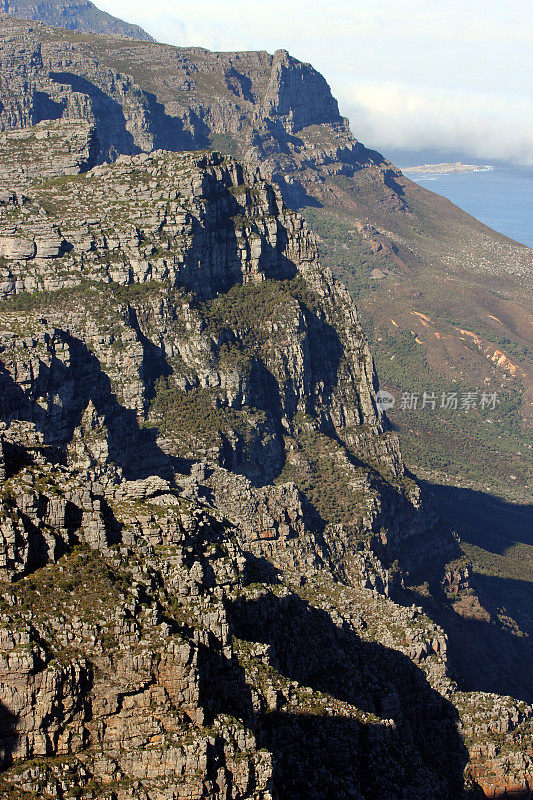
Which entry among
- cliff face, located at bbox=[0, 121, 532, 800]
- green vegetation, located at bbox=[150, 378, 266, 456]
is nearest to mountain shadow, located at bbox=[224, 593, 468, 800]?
cliff face, located at bbox=[0, 121, 532, 800]

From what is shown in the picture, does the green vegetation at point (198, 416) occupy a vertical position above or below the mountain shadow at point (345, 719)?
above

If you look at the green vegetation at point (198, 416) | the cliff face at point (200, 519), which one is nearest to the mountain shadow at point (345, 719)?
the cliff face at point (200, 519)

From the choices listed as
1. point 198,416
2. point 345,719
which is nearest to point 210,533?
point 345,719

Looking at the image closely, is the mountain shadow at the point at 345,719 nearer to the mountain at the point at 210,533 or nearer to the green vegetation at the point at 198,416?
the mountain at the point at 210,533

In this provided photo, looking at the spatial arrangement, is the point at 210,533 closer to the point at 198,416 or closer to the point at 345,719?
the point at 345,719

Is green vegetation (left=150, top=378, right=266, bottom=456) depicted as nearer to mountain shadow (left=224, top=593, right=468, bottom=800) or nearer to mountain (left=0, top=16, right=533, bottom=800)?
mountain (left=0, top=16, right=533, bottom=800)

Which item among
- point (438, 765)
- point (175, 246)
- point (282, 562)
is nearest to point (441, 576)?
point (282, 562)
